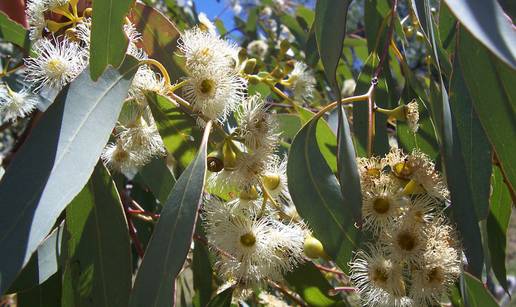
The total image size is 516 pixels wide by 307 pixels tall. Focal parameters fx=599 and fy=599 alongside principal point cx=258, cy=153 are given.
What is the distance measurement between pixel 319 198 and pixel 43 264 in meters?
0.63

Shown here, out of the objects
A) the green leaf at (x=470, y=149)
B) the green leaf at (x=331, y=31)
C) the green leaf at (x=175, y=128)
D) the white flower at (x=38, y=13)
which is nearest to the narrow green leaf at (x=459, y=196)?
the green leaf at (x=470, y=149)

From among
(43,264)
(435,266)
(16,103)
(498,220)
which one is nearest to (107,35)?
(16,103)

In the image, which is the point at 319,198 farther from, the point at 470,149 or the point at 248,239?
the point at 470,149

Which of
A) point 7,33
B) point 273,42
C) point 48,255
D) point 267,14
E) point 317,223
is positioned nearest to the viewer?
point 317,223

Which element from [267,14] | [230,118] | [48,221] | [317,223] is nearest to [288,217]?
[317,223]

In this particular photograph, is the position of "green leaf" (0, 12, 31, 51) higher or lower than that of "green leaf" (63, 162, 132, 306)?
higher

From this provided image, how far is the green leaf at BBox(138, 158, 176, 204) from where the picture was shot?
4.66 ft

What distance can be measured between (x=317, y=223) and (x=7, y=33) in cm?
94

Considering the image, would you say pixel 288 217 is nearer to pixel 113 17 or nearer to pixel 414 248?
pixel 414 248

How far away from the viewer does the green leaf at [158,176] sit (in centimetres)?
142

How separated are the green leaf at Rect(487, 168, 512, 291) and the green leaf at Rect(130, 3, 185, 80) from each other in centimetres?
80

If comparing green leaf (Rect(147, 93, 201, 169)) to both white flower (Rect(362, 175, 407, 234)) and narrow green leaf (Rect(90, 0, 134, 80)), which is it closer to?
narrow green leaf (Rect(90, 0, 134, 80))

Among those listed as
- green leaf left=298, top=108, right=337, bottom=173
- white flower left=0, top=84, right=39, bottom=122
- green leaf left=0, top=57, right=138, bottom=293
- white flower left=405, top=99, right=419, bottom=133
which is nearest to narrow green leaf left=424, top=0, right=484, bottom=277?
white flower left=405, top=99, right=419, bottom=133

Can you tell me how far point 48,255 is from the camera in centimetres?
134
